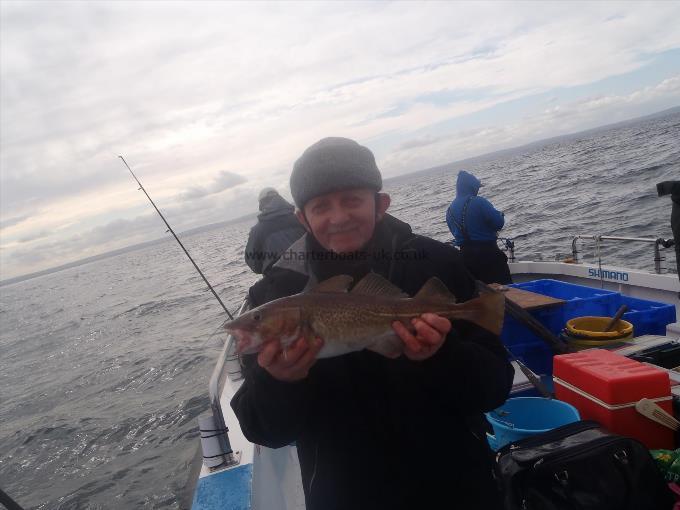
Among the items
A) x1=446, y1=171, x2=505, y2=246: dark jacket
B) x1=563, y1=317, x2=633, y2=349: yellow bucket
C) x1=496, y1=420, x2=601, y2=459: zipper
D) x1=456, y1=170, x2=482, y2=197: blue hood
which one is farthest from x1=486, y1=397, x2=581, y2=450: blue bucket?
x1=456, y1=170, x2=482, y2=197: blue hood

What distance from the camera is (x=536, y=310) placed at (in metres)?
6.35

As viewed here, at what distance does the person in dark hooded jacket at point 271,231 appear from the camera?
624 cm

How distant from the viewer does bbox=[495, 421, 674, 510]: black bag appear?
9.52ft

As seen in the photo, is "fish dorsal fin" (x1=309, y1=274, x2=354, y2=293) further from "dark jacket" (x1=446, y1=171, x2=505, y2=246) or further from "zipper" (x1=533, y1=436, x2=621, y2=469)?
"dark jacket" (x1=446, y1=171, x2=505, y2=246)

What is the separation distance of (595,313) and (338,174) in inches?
224

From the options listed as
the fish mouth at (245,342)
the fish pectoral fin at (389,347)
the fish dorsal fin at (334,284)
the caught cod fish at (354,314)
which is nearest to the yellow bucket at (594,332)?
the caught cod fish at (354,314)

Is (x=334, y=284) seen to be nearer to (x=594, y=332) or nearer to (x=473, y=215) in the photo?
(x=594, y=332)

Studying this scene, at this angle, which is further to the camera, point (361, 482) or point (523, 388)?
point (523, 388)

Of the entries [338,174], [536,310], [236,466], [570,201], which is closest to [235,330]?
[338,174]

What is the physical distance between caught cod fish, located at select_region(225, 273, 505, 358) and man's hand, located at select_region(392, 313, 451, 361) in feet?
0.28

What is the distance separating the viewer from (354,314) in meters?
2.48

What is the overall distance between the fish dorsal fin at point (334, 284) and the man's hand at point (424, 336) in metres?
0.41

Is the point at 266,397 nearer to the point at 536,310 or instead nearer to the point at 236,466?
the point at 236,466

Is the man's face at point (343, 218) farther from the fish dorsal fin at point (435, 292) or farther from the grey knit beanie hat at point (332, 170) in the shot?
the fish dorsal fin at point (435, 292)
